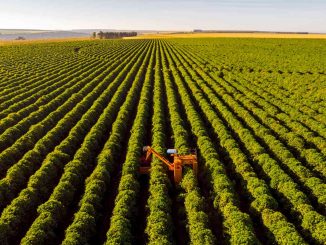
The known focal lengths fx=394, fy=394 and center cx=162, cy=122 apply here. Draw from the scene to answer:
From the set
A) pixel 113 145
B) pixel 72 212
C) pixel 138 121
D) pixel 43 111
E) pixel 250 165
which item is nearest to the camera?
pixel 72 212

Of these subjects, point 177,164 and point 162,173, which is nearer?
point 177,164

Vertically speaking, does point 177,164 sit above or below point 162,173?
above

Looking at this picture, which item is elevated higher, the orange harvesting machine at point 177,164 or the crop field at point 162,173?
the orange harvesting machine at point 177,164

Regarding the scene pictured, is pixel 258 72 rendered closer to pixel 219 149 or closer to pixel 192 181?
pixel 219 149

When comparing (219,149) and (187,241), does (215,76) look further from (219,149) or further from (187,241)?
(187,241)

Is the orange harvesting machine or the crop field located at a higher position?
the orange harvesting machine

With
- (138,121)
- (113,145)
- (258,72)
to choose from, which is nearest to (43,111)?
(138,121)

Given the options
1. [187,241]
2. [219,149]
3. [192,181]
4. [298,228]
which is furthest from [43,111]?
[298,228]

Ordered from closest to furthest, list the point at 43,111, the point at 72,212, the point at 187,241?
the point at 187,241
the point at 72,212
the point at 43,111

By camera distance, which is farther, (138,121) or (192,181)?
(138,121)

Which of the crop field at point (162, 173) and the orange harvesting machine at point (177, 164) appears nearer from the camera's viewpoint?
the crop field at point (162, 173)

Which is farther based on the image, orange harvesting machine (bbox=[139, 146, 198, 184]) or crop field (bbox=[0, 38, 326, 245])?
orange harvesting machine (bbox=[139, 146, 198, 184])
